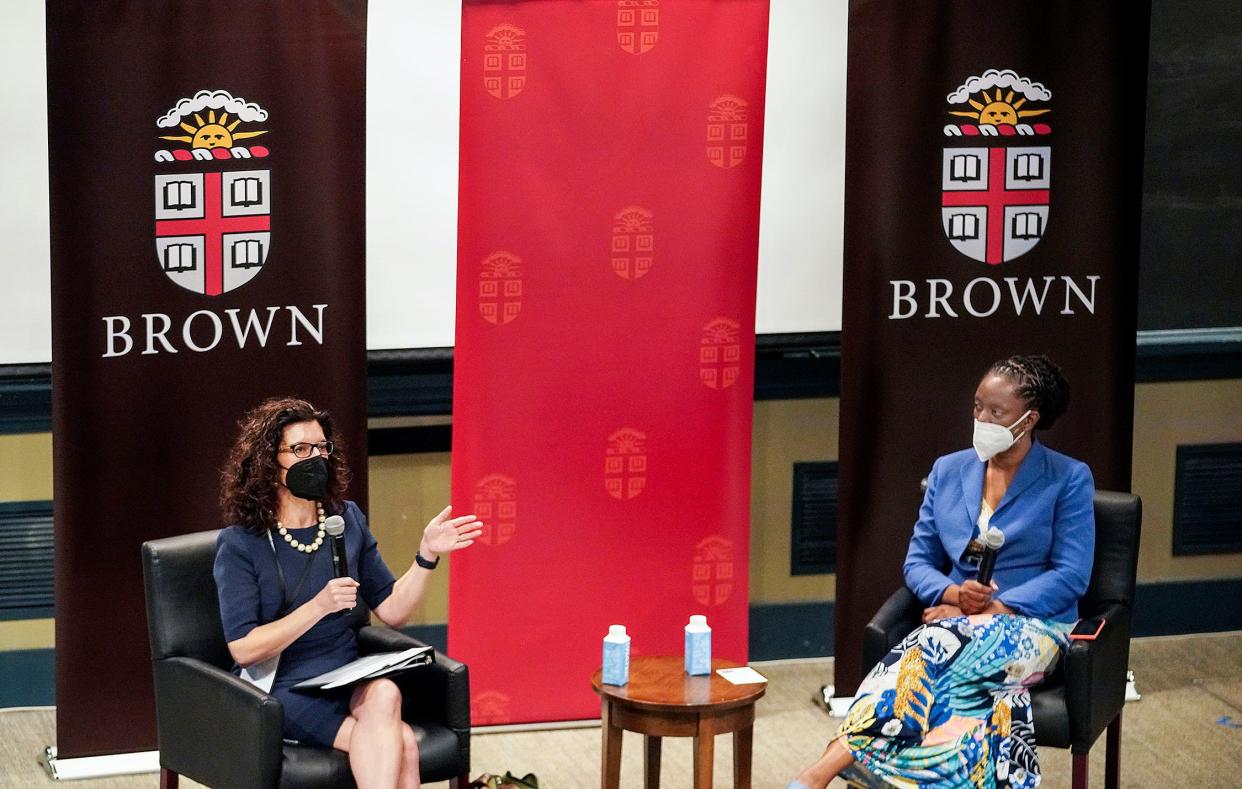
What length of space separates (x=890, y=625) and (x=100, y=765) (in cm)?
229

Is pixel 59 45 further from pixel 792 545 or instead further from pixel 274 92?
pixel 792 545

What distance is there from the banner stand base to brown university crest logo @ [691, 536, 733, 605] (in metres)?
1.70

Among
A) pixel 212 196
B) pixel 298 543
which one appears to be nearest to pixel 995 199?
pixel 212 196

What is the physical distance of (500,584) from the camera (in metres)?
5.26

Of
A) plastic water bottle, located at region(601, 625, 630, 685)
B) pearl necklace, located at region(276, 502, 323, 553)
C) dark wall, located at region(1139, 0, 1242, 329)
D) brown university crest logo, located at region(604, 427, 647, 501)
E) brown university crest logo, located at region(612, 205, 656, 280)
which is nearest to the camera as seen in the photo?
pearl necklace, located at region(276, 502, 323, 553)

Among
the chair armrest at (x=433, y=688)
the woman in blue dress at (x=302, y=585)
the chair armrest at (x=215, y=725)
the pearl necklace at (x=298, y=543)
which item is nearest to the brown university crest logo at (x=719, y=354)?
the woman in blue dress at (x=302, y=585)

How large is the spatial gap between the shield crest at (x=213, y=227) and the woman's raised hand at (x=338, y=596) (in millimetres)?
1241

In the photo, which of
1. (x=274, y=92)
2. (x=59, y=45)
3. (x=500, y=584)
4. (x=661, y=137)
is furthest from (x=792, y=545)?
(x=59, y=45)

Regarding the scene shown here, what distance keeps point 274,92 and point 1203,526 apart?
11.9ft

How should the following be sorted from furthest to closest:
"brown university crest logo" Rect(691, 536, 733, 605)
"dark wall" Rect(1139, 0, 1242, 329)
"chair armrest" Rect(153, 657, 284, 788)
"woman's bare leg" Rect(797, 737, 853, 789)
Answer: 1. "dark wall" Rect(1139, 0, 1242, 329)
2. "brown university crest logo" Rect(691, 536, 733, 605)
3. "woman's bare leg" Rect(797, 737, 853, 789)
4. "chair armrest" Rect(153, 657, 284, 788)

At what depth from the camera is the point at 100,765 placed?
16.3 feet

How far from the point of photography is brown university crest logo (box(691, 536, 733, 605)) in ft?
17.7

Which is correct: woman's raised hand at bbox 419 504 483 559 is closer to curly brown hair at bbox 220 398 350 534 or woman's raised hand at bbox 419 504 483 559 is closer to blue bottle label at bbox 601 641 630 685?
curly brown hair at bbox 220 398 350 534

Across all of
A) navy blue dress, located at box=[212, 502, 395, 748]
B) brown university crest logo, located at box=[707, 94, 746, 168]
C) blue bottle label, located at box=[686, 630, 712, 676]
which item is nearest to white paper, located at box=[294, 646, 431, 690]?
navy blue dress, located at box=[212, 502, 395, 748]
